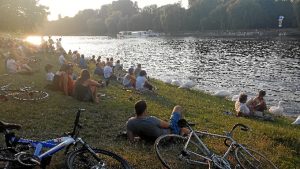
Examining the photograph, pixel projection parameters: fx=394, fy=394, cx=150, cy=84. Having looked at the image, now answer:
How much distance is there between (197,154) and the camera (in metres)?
9.02

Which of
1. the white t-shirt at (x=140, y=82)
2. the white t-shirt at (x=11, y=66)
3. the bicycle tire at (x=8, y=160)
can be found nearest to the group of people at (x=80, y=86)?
the white t-shirt at (x=140, y=82)

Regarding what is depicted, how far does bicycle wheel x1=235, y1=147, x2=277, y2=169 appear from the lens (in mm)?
9320

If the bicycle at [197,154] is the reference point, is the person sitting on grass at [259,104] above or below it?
below

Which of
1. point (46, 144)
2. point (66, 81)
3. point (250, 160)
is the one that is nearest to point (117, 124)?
point (250, 160)

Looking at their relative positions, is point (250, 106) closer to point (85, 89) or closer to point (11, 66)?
point (85, 89)

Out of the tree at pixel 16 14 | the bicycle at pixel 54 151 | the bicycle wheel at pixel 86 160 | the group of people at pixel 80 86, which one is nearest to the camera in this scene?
the bicycle at pixel 54 151

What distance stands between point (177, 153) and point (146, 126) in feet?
4.23

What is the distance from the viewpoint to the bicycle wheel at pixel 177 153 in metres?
9.06

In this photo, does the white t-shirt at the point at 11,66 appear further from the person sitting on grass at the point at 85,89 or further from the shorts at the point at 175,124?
the shorts at the point at 175,124

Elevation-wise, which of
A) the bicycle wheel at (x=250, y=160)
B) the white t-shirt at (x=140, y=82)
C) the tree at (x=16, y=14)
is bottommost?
the white t-shirt at (x=140, y=82)

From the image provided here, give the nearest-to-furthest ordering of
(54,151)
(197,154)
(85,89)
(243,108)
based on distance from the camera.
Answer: (54,151) < (197,154) < (85,89) < (243,108)

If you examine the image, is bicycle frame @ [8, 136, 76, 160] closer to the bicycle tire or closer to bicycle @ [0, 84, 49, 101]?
the bicycle tire

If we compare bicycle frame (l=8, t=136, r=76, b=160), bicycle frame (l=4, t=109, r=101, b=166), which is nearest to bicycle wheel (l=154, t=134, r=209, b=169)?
bicycle frame (l=4, t=109, r=101, b=166)

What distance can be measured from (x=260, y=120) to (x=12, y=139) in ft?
45.3
